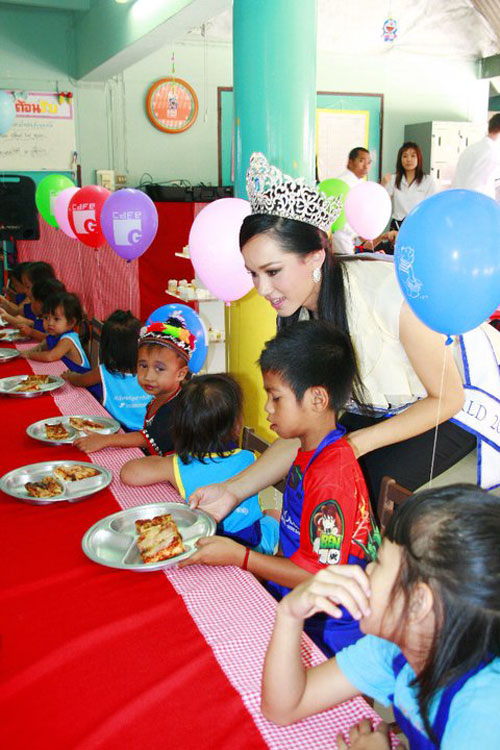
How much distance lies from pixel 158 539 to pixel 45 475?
588 mm

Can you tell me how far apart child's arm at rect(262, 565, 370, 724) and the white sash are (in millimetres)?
1030

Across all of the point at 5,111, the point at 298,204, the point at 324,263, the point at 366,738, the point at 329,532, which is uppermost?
the point at 5,111

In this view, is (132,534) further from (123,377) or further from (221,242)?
(123,377)

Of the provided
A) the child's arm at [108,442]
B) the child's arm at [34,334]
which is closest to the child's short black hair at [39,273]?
the child's arm at [34,334]

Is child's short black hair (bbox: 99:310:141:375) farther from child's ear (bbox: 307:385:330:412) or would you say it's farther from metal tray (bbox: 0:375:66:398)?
child's ear (bbox: 307:385:330:412)

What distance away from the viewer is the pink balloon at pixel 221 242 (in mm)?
2504

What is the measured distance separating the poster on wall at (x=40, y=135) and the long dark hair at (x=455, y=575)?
25.4 feet

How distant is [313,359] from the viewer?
1543mm

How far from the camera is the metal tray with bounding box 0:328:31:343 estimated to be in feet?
13.5

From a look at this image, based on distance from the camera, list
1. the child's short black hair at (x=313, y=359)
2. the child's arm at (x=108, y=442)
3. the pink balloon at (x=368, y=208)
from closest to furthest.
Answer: the child's short black hair at (x=313, y=359) < the child's arm at (x=108, y=442) < the pink balloon at (x=368, y=208)

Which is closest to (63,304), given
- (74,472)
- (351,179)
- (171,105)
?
(74,472)

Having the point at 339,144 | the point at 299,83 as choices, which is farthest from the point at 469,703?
the point at 339,144

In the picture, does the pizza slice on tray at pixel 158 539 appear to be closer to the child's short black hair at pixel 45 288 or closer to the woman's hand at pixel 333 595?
the woman's hand at pixel 333 595

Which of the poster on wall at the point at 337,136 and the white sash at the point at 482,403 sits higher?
the poster on wall at the point at 337,136
